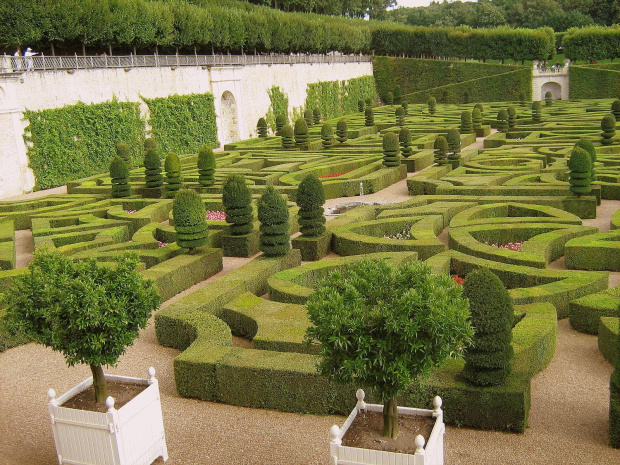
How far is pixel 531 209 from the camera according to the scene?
16875 millimetres

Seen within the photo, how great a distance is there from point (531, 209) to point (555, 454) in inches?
411

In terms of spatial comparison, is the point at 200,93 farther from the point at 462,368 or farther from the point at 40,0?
the point at 462,368

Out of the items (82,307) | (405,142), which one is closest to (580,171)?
(405,142)

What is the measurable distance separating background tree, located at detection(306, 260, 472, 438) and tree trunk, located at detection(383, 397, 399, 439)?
0.01 m

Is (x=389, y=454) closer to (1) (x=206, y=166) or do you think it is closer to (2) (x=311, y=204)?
(2) (x=311, y=204)

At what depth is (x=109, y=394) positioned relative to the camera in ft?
26.0

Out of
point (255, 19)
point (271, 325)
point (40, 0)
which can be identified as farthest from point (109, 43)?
point (271, 325)

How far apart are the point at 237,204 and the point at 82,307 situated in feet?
28.2

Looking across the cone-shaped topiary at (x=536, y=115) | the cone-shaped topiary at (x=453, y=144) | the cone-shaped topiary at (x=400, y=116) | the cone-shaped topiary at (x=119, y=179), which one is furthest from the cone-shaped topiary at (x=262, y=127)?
the cone-shaped topiary at (x=119, y=179)

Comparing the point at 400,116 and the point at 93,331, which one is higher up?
the point at 400,116

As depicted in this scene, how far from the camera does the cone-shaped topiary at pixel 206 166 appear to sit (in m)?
22.7

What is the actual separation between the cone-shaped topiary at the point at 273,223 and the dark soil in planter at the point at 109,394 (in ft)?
21.6

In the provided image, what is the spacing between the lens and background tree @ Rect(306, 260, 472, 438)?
20.0 feet

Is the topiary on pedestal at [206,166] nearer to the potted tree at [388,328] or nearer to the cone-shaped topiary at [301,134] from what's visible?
the cone-shaped topiary at [301,134]
